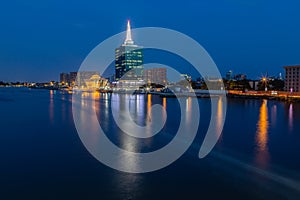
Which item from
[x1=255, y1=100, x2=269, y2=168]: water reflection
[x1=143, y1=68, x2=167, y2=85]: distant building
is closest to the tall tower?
[x1=143, y1=68, x2=167, y2=85]: distant building

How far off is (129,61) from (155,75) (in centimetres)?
695

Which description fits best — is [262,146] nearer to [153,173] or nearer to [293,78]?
[153,173]

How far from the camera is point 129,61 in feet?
213

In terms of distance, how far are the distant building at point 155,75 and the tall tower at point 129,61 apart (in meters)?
3.36

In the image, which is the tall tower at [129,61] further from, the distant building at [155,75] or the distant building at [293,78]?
the distant building at [293,78]

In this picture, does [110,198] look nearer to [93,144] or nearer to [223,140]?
[93,144]

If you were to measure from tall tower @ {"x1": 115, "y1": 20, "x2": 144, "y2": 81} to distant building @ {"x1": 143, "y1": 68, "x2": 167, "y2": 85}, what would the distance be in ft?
11.0

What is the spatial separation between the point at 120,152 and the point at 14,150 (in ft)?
7.19

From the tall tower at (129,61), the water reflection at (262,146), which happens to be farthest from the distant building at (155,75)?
the water reflection at (262,146)

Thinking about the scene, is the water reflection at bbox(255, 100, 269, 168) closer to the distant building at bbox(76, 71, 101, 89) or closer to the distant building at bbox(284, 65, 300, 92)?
the distant building at bbox(284, 65, 300, 92)

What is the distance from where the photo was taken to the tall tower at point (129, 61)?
62406mm

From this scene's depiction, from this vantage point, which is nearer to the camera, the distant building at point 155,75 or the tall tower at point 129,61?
the tall tower at point 129,61

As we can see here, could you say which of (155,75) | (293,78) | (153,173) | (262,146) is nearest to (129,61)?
(155,75)

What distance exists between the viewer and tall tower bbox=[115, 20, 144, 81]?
2457 inches
